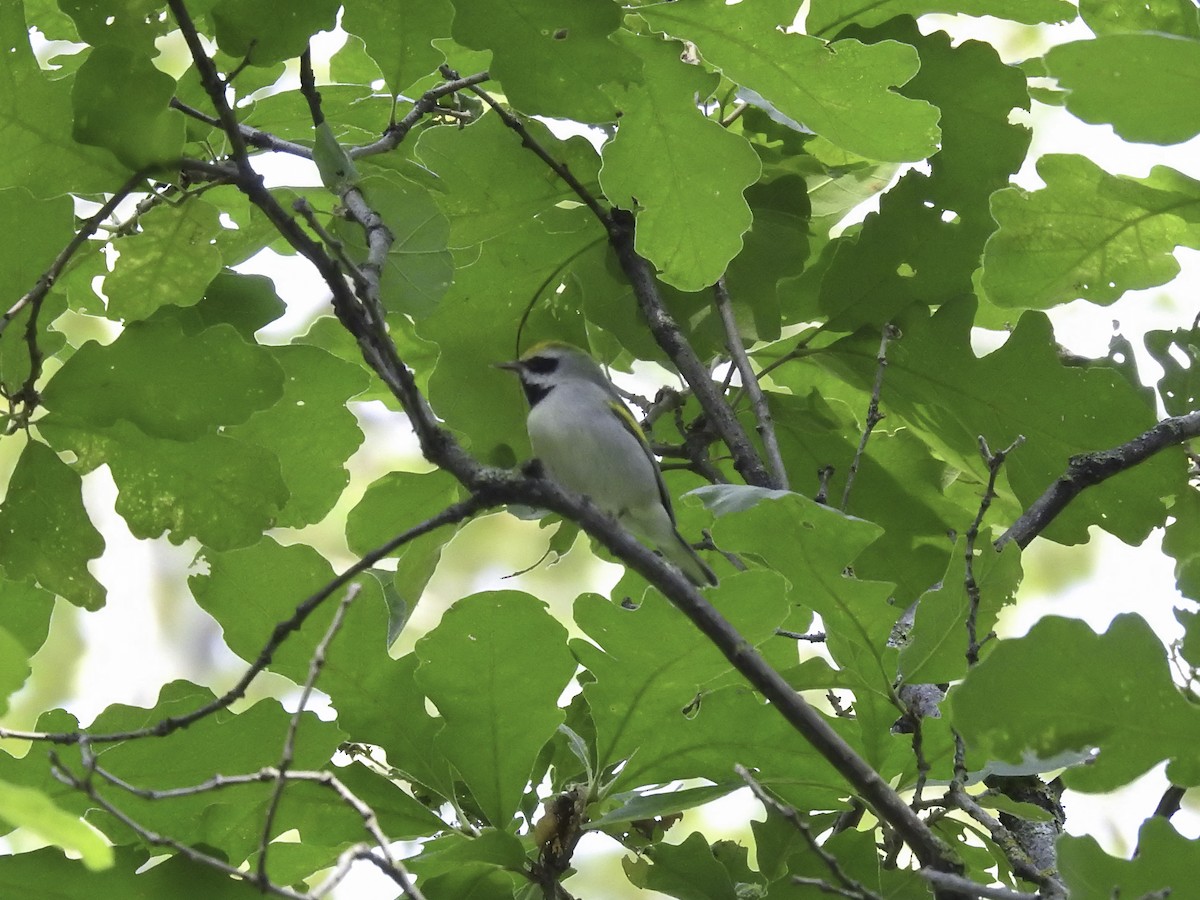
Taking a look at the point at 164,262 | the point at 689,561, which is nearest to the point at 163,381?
the point at 164,262

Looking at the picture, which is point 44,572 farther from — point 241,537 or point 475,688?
point 475,688

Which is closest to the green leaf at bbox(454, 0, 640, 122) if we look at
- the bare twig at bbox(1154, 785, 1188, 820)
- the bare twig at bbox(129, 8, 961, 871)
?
the bare twig at bbox(129, 8, 961, 871)

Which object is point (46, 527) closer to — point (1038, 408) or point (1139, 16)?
point (1038, 408)

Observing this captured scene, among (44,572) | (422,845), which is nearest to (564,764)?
(422,845)

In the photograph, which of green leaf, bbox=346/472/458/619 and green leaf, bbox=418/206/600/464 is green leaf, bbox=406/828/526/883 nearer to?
green leaf, bbox=346/472/458/619

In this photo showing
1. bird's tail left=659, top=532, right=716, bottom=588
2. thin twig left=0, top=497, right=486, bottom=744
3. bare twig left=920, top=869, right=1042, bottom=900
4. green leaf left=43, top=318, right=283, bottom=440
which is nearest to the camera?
bare twig left=920, top=869, right=1042, bottom=900

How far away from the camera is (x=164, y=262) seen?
6.45ft

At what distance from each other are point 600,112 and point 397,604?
3.32 ft

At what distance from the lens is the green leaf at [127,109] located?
5.32 feet

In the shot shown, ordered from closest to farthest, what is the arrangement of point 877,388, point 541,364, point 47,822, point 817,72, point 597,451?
1. point 47,822
2. point 817,72
3. point 877,388
4. point 541,364
5. point 597,451

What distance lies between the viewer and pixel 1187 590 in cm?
144

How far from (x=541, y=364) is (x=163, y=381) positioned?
61.2 inches

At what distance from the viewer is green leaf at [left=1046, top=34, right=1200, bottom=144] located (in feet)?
4.31

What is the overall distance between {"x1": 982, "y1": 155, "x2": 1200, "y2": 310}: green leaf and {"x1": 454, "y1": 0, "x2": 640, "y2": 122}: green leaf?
0.71m
